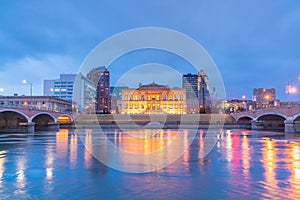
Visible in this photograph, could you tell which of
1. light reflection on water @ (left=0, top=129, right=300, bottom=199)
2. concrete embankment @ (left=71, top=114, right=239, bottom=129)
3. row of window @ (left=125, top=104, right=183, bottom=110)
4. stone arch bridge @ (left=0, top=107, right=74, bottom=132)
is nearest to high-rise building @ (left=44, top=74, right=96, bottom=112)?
row of window @ (left=125, top=104, right=183, bottom=110)

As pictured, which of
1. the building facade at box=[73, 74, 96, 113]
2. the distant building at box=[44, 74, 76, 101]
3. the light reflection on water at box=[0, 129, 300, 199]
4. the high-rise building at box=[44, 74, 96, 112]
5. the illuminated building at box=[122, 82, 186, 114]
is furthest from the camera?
the distant building at box=[44, 74, 76, 101]

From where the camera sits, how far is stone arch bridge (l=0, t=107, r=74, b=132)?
63.2m

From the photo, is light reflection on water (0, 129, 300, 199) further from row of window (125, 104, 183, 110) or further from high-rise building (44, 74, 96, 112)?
high-rise building (44, 74, 96, 112)

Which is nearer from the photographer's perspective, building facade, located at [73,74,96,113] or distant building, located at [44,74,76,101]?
building facade, located at [73,74,96,113]

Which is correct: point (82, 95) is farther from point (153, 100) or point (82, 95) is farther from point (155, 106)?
point (155, 106)

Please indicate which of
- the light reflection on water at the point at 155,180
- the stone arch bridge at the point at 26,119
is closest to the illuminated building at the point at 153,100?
the stone arch bridge at the point at 26,119

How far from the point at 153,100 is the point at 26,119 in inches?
4035

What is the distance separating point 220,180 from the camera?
1414 cm

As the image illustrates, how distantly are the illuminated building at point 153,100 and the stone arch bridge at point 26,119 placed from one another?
190ft

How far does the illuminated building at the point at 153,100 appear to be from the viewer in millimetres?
167125

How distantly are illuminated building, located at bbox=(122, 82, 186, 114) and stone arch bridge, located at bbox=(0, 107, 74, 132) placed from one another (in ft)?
190

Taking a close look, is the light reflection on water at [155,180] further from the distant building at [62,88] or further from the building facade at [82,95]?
the distant building at [62,88]

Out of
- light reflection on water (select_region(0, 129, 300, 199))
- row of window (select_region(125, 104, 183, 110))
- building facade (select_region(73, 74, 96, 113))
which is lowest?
light reflection on water (select_region(0, 129, 300, 199))

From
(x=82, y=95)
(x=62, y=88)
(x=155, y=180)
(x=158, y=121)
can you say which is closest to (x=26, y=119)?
(x=158, y=121)
